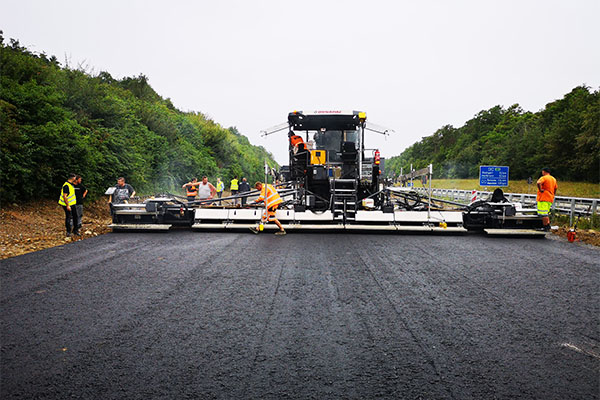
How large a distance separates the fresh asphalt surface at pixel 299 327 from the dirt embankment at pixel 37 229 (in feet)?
5.93

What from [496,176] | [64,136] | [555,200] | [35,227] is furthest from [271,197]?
[555,200]

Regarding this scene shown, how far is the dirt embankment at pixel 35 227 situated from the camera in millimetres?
8766

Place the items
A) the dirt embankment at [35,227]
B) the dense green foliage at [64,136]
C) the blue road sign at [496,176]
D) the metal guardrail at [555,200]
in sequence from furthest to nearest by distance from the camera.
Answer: the blue road sign at [496,176]
the metal guardrail at [555,200]
the dense green foliage at [64,136]
the dirt embankment at [35,227]

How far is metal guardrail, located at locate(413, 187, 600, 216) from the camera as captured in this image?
13418 millimetres

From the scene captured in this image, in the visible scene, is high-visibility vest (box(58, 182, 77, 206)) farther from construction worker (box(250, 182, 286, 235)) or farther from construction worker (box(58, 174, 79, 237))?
construction worker (box(250, 182, 286, 235))

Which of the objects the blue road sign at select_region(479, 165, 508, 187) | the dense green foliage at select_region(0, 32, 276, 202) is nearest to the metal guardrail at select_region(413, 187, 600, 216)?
the blue road sign at select_region(479, 165, 508, 187)

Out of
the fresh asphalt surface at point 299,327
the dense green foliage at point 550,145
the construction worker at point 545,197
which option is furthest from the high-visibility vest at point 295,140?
the dense green foliage at point 550,145

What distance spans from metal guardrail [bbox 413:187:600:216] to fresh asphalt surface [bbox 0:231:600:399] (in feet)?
24.6

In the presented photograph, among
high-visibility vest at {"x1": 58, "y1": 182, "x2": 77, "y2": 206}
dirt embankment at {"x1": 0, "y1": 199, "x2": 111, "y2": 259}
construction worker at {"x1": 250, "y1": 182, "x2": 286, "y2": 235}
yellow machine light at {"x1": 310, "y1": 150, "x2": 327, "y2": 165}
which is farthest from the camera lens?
yellow machine light at {"x1": 310, "y1": 150, "x2": 327, "y2": 165}

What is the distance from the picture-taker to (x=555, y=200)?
1628 centimetres

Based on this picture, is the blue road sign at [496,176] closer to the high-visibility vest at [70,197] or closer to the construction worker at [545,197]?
the construction worker at [545,197]

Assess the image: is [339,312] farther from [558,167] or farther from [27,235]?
[558,167]

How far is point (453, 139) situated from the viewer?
412ft

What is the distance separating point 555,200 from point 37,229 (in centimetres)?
1815
